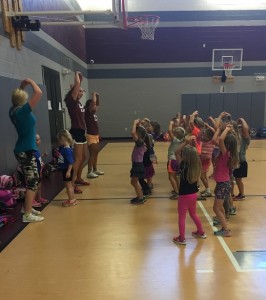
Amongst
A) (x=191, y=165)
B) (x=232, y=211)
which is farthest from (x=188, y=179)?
(x=232, y=211)

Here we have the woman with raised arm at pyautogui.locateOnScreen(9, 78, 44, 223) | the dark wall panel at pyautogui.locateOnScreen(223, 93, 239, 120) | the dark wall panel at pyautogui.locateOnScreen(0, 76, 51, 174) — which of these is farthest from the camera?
the dark wall panel at pyautogui.locateOnScreen(223, 93, 239, 120)

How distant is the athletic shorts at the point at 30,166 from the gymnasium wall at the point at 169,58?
9557 mm

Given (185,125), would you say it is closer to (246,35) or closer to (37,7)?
(37,7)

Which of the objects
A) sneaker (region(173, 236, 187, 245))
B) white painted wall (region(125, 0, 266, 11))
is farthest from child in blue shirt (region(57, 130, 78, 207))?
white painted wall (region(125, 0, 266, 11))

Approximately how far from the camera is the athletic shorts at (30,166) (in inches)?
141

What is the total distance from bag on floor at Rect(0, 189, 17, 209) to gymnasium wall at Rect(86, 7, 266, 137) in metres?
9.16

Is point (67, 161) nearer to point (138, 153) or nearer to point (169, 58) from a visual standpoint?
point (138, 153)

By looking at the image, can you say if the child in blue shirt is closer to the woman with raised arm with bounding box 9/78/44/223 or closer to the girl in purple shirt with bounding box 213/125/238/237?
the woman with raised arm with bounding box 9/78/44/223

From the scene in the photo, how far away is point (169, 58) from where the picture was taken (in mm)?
12617

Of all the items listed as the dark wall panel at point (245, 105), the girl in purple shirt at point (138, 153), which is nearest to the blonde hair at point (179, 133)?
the girl in purple shirt at point (138, 153)

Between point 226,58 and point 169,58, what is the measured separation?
2.42 m

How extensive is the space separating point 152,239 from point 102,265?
71 centimetres

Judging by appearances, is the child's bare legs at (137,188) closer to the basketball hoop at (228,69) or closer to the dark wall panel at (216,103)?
the dark wall panel at (216,103)

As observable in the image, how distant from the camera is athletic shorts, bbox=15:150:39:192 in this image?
3.59 m
